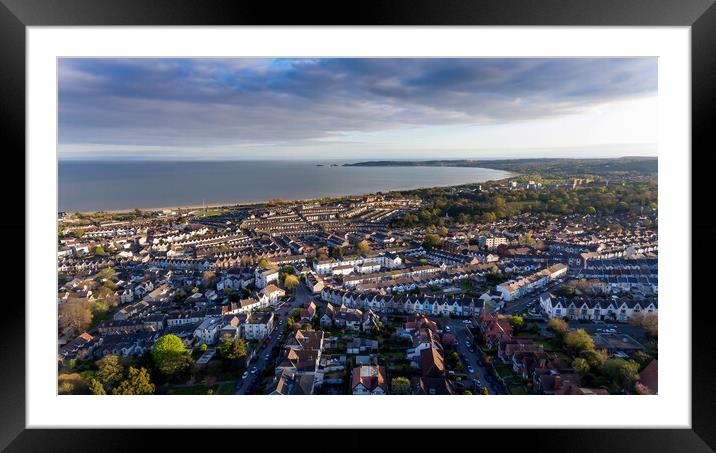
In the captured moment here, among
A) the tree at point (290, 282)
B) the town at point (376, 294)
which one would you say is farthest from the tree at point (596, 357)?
the tree at point (290, 282)

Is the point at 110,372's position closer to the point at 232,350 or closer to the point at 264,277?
the point at 232,350

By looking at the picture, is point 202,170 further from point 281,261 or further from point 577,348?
point 577,348

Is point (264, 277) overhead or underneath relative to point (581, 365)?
overhead

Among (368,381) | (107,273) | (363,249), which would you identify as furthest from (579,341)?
(107,273)

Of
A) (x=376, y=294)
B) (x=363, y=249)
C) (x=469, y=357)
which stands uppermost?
(x=363, y=249)
